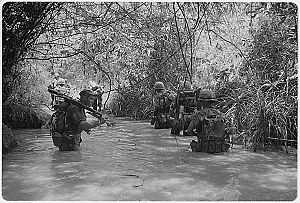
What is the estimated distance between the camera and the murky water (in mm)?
1807

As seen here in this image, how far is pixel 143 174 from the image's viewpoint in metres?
2.18

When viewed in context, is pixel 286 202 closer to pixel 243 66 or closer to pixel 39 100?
pixel 243 66

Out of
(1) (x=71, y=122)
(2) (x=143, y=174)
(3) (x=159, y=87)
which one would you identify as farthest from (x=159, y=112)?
(2) (x=143, y=174)

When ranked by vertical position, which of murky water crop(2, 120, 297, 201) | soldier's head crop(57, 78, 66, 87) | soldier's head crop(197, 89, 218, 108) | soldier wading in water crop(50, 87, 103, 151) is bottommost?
murky water crop(2, 120, 297, 201)

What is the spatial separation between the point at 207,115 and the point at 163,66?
211 centimetres

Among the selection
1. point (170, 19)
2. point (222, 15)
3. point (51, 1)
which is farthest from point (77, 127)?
point (222, 15)

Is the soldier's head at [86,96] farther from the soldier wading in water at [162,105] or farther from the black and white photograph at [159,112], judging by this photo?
the soldier wading in water at [162,105]

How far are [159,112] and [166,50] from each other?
29.5 inches

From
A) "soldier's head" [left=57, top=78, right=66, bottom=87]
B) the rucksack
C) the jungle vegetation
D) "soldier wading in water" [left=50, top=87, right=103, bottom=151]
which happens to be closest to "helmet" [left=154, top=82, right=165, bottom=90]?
the jungle vegetation

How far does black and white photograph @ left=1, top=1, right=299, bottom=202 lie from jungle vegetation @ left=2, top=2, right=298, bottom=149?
15mm

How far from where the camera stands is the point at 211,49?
511 cm

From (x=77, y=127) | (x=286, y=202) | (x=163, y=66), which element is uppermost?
(x=163, y=66)

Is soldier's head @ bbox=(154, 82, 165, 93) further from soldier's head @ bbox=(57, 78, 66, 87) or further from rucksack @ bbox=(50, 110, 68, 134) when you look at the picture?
rucksack @ bbox=(50, 110, 68, 134)

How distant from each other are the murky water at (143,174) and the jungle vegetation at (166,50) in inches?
20.9
